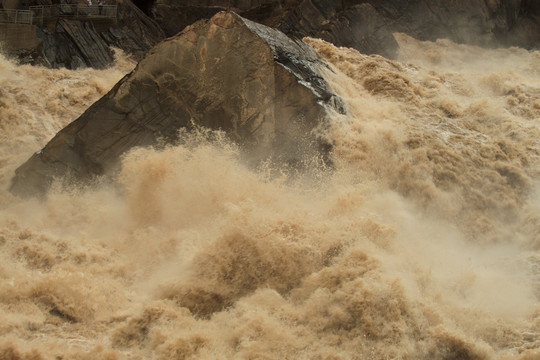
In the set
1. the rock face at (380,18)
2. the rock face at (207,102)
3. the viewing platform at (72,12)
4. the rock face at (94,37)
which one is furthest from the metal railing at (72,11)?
the rock face at (207,102)

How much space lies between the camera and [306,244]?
6.59 meters

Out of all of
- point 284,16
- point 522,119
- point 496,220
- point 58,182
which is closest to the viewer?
point 496,220

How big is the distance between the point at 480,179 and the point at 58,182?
6843 mm

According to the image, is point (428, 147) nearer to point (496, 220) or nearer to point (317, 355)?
point (496, 220)

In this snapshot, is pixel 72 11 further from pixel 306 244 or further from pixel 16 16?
pixel 306 244

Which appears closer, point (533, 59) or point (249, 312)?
point (249, 312)

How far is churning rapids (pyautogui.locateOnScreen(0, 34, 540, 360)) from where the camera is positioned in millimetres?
5344

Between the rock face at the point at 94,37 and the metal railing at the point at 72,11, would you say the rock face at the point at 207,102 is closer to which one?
the rock face at the point at 94,37

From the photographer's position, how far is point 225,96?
8812 millimetres

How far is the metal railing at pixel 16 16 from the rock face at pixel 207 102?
639 cm

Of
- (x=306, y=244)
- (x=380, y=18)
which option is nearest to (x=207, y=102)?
(x=306, y=244)

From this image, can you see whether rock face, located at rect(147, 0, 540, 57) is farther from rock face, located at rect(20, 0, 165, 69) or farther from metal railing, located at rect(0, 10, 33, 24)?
metal railing, located at rect(0, 10, 33, 24)

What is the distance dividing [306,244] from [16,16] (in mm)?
11238

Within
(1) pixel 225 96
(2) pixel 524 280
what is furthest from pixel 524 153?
(1) pixel 225 96
